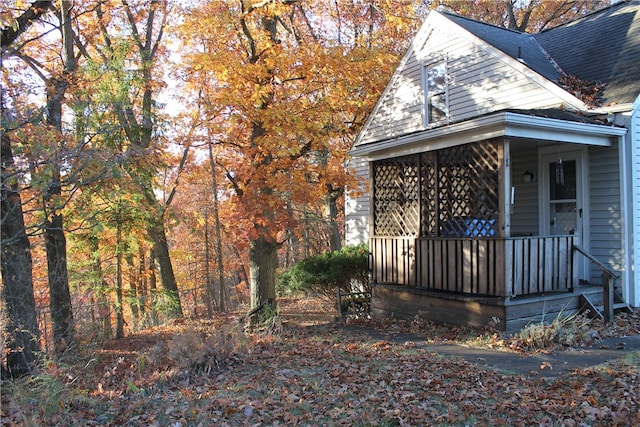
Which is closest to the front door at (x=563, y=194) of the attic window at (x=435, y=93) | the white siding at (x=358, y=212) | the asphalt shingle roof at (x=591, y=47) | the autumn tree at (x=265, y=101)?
the asphalt shingle roof at (x=591, y=47)

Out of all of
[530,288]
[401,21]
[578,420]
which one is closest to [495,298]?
[530,288]

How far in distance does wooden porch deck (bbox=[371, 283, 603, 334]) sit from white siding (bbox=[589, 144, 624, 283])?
0.67 m

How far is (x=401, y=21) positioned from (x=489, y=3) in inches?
509

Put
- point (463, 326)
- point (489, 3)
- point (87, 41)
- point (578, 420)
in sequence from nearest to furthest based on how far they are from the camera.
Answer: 1. point (578, 420)
2. point (463, 326)
3. point (87, 41)
4. point (489, 3)

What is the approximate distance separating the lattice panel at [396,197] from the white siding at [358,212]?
481 cm

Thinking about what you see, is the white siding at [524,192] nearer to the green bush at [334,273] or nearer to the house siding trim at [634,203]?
the house siding trim at [634,203]

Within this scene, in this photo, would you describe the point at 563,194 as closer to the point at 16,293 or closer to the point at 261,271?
the point at 261,271

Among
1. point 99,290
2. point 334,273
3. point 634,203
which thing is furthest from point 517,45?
point 99,290

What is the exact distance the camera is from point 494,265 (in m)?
7.68

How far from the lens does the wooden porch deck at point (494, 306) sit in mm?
7492

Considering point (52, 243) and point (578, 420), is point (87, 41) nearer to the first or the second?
point (52, 243)

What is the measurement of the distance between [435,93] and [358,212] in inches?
202

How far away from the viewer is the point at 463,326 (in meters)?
8.12

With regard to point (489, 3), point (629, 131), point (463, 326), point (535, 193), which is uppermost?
point (489, 3)
